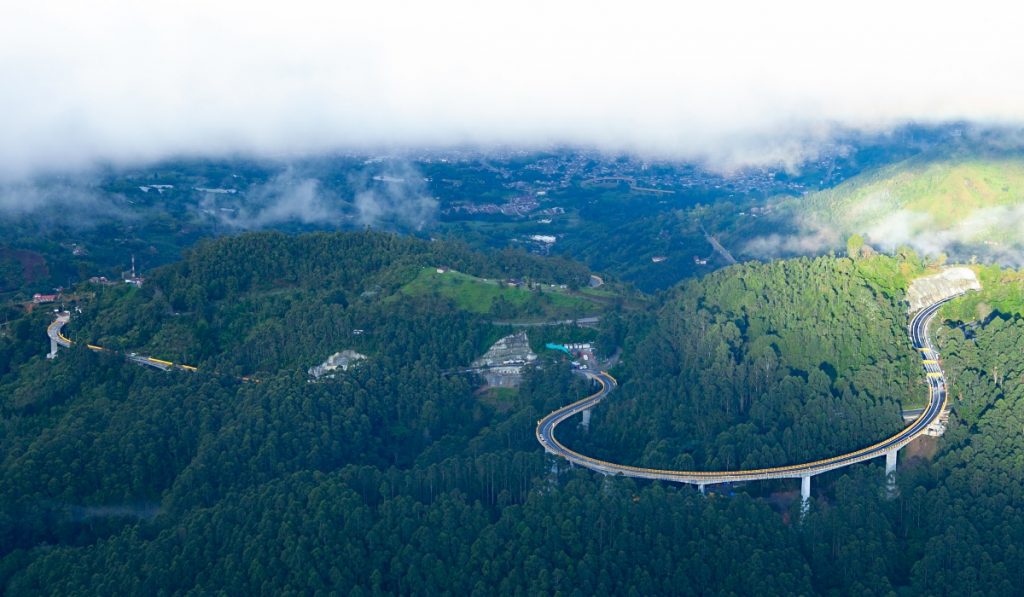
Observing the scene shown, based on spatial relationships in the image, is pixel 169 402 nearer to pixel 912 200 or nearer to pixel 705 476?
pixel 705 476

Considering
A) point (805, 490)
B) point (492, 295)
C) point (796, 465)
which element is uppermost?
point (492, 295)

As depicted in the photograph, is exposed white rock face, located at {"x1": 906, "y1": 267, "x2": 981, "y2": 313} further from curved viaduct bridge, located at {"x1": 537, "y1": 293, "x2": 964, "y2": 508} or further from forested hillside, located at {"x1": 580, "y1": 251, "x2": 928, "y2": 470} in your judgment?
curved viaduct bridge, located at {"x1": 537, "y1": 293, "x2": 964, "y2": 508}

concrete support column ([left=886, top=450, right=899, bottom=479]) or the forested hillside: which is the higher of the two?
the forested hillside

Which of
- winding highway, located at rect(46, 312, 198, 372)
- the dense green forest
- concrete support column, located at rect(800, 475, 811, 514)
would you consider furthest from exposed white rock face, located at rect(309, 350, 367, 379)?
concrete support column, located at rect(800, 475, 811, 514)

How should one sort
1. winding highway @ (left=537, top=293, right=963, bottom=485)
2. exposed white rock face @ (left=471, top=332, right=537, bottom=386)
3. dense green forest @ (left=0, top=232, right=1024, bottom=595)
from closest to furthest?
dense green forest @ (left=0, top=232, right=1024, bottom=595)
winding highway @ (left=537, top=293, right=963, bottom=485)
exposed white rock face @ (left=471, top=332, right=537, bottom=386)

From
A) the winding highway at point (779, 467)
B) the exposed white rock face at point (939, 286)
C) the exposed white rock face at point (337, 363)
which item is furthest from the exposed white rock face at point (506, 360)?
the exposed white rock face at point (939, 286)

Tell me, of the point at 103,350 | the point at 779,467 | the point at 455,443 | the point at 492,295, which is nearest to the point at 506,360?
the point at 492,295

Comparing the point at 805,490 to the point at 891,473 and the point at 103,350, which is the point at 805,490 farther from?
the point at 103,350

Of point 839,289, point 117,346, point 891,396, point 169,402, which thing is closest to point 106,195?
point 117,346
